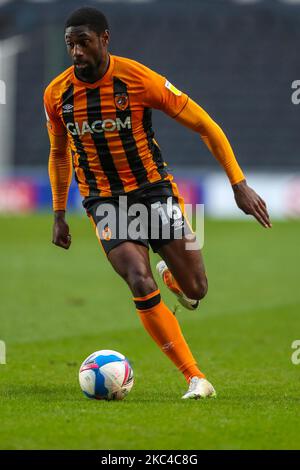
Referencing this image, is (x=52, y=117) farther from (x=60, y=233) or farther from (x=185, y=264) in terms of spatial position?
(x=185, y=264)

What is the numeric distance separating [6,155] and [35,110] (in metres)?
2.37

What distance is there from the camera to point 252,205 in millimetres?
6496

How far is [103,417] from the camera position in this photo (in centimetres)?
572

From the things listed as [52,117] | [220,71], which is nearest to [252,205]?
[52,117]

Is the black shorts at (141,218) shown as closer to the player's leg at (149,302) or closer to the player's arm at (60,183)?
Answer: the player's leg at (149,302)

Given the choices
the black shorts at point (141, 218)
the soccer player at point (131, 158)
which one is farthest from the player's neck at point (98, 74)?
the black shorts at point (141, 218)

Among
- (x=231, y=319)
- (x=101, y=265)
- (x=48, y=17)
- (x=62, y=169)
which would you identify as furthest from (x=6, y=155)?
(x=62, y=169)

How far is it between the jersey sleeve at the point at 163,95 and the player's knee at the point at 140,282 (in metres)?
1.08

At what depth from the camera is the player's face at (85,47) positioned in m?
6.44

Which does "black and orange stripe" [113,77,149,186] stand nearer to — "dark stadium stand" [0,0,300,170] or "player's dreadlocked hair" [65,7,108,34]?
"player's dreadlocked hair" [65,7,108,34]

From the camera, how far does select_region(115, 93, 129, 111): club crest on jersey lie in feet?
22.2

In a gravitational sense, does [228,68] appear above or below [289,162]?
above

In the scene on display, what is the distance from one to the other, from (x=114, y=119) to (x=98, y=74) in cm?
32
